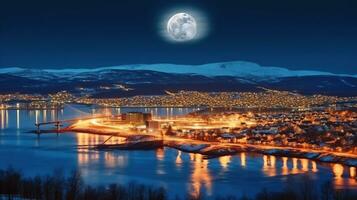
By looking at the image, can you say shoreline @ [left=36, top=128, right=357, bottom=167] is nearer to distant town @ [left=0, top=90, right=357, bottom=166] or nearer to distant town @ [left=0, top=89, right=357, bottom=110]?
distant town @ [left=0, top=90, right=357, bottom=166]

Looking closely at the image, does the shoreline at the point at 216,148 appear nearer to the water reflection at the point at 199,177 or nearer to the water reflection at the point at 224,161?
the water reflection at the point at 224,161

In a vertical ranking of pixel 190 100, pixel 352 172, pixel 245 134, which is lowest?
pixel 352 172

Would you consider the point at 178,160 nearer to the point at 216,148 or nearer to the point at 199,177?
the point at 216,148

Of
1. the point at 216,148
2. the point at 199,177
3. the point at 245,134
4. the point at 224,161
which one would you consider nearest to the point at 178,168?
the point at 199,177

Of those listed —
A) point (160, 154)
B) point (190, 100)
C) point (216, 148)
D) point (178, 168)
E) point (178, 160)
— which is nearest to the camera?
point (178, 168)

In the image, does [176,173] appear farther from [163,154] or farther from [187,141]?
[187,141]

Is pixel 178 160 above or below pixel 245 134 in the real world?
below

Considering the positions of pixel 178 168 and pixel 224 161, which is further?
pixel 224 161

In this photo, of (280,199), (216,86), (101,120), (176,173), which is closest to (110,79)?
(216,86)

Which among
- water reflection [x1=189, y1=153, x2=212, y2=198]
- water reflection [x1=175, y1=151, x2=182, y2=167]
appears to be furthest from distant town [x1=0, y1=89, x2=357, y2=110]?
water reflection [x1=189, y1=153, x2=212, y2=198]
